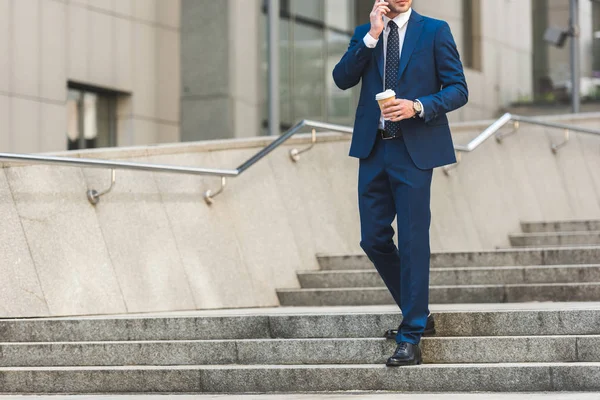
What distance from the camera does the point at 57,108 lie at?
1855 cm

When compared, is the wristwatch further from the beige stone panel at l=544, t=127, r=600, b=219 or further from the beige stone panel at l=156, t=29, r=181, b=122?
the beige stone panel at l=156, t=29, r=181, b=122

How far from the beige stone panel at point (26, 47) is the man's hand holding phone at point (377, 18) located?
12.1 meters

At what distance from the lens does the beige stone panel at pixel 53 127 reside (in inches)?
715

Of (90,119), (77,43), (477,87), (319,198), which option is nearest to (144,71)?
(90,119)

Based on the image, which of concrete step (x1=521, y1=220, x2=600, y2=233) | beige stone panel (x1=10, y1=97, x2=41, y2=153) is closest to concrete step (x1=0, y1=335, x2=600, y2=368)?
concrete step (x1=521, y1=220, x2=600, y2=233)

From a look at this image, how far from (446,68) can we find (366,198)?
0.85 meters

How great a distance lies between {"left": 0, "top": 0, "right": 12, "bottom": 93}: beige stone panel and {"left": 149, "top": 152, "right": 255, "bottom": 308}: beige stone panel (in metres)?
8.20

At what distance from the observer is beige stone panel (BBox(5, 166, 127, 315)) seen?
27.6ft

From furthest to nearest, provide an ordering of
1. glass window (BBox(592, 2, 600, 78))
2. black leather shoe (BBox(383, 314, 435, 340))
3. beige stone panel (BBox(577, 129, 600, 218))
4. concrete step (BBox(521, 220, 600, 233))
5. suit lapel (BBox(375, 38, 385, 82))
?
glass window (BBox(592, 2, 600, 78)), beige stone panel (BBox(577, 129, 600, 218)), concrete step (BBox(521, 220, 600, 233)), black leather shoe (BBox(383, 314, 435, 340)), suit lapel (BBox(375, 38, 385, 82))

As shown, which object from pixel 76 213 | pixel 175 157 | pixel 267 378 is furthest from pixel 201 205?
pixel 267 378

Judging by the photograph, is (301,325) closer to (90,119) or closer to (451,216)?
(451,216)

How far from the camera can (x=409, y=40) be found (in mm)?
6578

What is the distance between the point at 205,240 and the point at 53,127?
9.43 metres

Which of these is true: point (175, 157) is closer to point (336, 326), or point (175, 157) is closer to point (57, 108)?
point (336, 326)
